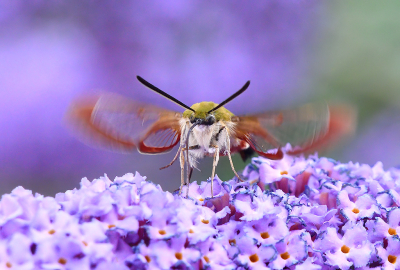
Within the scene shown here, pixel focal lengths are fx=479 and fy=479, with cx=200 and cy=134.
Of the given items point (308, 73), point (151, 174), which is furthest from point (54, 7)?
point (308, 73)

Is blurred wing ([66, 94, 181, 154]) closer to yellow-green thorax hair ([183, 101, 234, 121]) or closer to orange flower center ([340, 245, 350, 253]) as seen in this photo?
yellow-green thorax hair ([183, 101, 234, 121])

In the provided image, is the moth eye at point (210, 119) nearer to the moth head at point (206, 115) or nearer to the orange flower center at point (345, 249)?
the moth head at point (206, 115)

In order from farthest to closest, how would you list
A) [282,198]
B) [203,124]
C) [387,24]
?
[387,24]
[203,124]
[282,198]

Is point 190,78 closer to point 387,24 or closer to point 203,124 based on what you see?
point 387,24

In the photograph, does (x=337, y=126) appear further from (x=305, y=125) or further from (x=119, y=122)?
(x=119, y=122)

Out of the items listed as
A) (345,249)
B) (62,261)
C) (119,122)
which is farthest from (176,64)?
(62,261)

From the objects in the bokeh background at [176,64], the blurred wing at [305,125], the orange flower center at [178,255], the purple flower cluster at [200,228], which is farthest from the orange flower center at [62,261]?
the bokeh background at [176,64]
